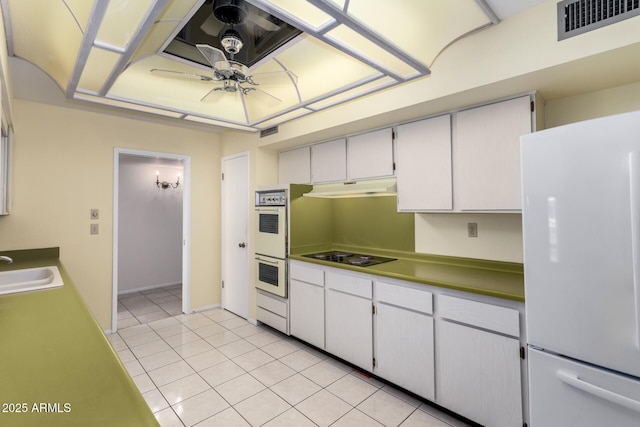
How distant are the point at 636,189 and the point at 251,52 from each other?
7.46ft

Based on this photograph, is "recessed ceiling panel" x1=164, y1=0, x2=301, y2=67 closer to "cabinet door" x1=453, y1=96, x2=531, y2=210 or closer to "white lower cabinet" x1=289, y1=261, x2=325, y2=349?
"cabinet door" x1=453, y1=96, x2=531, y2=210

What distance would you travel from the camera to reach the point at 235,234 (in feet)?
13.9

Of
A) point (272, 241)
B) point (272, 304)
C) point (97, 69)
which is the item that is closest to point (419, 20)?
point (97, 69)

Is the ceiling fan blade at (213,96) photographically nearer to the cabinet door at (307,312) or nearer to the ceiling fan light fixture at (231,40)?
the ceiling fan light fixture at (231,40)

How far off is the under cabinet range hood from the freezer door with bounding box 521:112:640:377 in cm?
130

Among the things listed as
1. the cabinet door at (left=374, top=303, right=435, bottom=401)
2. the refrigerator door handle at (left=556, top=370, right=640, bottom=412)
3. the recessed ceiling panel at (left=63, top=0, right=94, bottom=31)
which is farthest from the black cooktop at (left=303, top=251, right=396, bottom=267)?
the recessed ceiling panel at (left=63, top=0, right=94, bottom=31)

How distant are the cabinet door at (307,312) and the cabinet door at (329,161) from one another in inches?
45.4

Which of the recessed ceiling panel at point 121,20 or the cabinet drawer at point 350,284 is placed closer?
the recessed ceiling panel at point 121,20

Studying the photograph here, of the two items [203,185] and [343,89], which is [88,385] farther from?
[203,185]

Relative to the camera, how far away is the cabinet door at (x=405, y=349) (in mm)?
2166

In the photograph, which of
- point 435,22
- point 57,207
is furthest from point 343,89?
point 57,207

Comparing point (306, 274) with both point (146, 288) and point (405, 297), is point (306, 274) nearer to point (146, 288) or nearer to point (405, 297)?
point (405, 297)

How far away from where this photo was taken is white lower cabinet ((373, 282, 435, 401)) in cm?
217

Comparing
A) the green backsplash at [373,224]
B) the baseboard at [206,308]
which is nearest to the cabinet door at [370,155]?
the green backsplash at [373,224]
